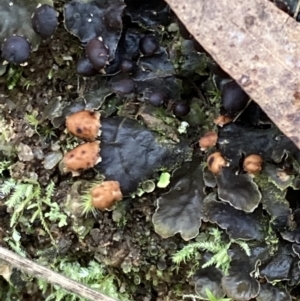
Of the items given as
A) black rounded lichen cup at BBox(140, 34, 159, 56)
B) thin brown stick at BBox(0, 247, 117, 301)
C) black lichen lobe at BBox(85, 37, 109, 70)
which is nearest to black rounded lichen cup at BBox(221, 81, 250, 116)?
black rounded lichen cup at BBox(140, 34, 159, 56)

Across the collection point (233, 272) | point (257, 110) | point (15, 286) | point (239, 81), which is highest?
point (239, 81)

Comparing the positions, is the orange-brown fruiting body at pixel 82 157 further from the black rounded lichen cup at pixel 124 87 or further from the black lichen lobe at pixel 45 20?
the black lichen lobe at pixel 45 20

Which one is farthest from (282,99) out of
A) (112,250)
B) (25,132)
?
(25,132)

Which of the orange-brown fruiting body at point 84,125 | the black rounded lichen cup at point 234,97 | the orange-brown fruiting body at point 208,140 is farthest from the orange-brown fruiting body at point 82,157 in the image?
the black rounded lichen cup at point 234,97

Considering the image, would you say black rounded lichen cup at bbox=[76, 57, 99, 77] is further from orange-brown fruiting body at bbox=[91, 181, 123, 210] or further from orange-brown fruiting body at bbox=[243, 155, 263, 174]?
orange-brown fruiting body at bbox=[243, 155, 263, 174]

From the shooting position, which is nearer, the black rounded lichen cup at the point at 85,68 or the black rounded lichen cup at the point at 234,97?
the black rounded lichen cup at the point at 234,97

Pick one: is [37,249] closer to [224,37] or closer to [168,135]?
[168,135]
